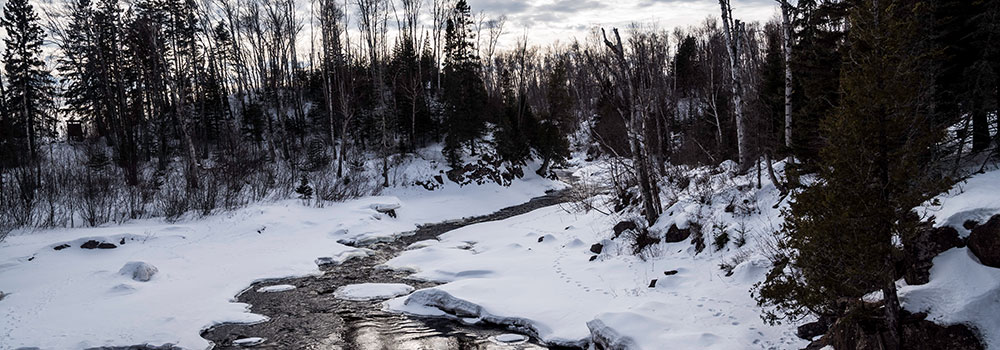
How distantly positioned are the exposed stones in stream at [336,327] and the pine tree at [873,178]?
4.39 m

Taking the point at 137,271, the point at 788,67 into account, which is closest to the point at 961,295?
the point at 788,67

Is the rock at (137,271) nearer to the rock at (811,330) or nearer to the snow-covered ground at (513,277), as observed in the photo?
the snow-covered ground at (513,277)

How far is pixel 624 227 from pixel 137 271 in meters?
11.4

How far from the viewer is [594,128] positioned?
31.7m

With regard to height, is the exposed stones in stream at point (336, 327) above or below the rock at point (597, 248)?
below

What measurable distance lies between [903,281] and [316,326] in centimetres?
862

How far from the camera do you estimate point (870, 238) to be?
189 inches

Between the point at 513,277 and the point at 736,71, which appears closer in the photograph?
the point at 513,277

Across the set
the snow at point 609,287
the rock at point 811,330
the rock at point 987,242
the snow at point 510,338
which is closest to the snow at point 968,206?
the rock at point 987,242

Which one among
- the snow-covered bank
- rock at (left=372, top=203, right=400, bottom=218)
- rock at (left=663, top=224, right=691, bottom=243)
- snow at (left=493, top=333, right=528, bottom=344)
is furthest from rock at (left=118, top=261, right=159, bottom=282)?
rock at (left=663, top=224, right=691, bottom=243)

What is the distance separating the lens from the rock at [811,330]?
605cm

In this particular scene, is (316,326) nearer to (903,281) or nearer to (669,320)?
(669,320)

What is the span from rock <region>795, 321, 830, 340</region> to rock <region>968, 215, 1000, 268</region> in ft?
5.50

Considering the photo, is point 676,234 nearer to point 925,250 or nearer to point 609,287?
point 609,287
